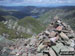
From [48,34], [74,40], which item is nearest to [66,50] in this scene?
[74,40]

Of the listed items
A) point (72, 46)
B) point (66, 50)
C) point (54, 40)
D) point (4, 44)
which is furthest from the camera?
point (4, 44)

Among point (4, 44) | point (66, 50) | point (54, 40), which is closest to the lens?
point (66, 50)

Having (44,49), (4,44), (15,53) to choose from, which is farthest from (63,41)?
(4,44)

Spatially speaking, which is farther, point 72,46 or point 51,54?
point 72,46

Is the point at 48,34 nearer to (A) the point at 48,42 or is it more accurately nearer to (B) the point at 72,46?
(A) the point at 48,42

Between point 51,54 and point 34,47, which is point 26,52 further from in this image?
point 51,54

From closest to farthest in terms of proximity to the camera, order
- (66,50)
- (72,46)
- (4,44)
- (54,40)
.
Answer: (66,50) → (72,46) → (54,40) → (4,44)

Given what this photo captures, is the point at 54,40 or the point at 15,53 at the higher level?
the point at 54,40

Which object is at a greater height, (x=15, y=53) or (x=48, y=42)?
(x=48, y=42)

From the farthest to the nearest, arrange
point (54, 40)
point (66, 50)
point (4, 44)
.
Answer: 1. point (4, 44)
2. point (54, 40)
3. point (66, 50)
